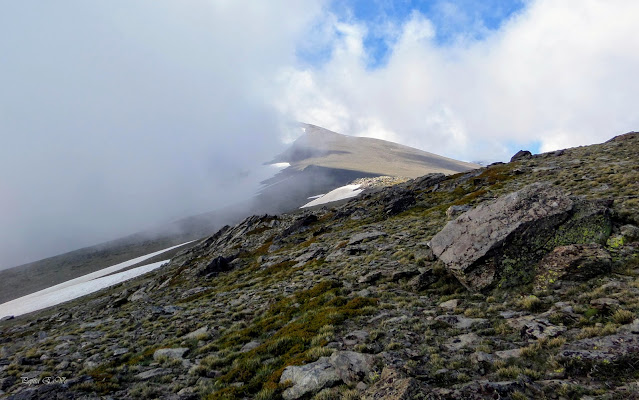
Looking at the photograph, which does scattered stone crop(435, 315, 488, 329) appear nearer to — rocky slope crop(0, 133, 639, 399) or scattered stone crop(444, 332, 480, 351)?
rocky slope crop(0, 133, 639, 399)

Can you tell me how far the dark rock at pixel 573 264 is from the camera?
496 inches

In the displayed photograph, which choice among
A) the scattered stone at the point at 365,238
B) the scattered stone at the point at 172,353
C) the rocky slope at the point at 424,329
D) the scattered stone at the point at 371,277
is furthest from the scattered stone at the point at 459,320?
the scattered stone at the point at 365,238

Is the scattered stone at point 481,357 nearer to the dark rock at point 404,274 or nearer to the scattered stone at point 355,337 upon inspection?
the scattered stone at point 355,337

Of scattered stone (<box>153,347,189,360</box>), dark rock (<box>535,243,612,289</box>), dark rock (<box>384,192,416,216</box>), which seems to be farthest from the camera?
dark rock (<box>384,192,416,216</box>)

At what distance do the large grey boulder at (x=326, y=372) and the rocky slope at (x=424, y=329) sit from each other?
0.15 ft

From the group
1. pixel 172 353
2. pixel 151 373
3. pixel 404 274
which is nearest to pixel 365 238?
pixel 404 274

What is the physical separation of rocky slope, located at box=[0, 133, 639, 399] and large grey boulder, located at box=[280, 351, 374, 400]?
0.05 metres

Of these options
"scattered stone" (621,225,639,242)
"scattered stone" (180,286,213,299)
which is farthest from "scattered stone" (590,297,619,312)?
"scattered stone" (180,286,213,299)

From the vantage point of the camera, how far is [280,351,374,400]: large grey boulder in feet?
30.9

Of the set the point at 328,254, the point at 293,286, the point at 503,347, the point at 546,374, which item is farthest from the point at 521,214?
the point at 328,254

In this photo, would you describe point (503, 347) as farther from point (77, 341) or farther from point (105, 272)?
point (105, 272)

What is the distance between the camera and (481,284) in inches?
568

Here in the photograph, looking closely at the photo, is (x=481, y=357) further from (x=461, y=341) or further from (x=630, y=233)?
(x=630, y=233)

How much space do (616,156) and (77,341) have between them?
59377mm
